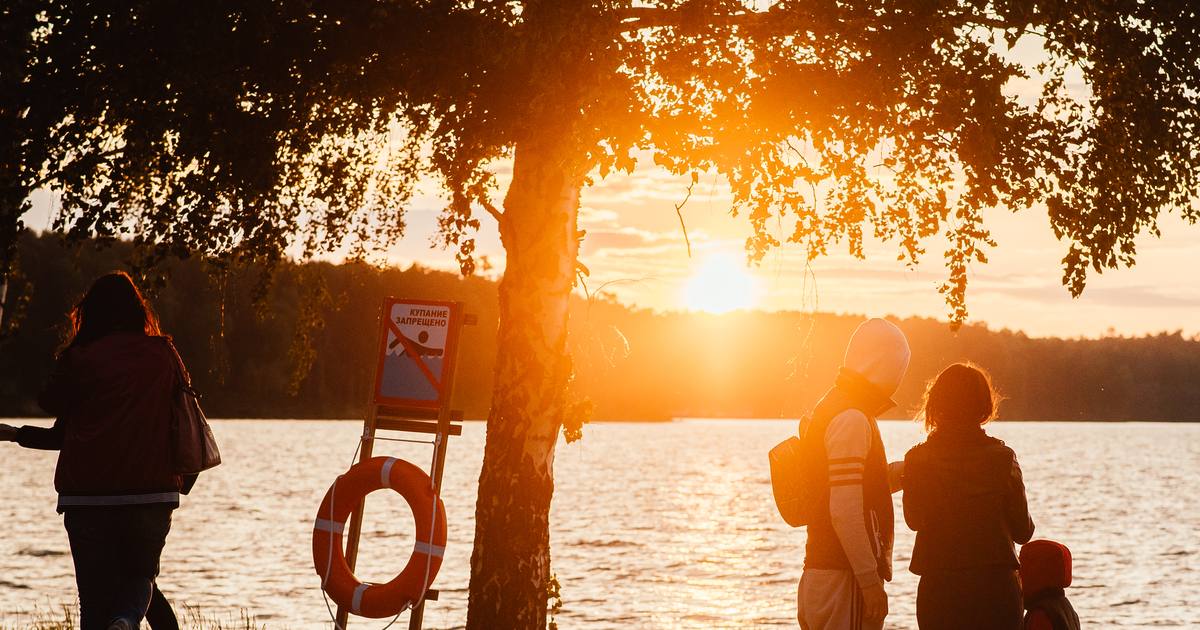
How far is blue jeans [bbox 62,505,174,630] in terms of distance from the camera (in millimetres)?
3883

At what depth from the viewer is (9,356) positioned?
71.1m

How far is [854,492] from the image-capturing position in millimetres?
3400

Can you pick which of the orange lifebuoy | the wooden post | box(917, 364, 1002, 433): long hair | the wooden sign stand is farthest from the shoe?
box(917, 364, 1002, 433): long hair

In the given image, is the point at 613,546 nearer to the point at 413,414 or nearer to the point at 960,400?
the point at 413,414

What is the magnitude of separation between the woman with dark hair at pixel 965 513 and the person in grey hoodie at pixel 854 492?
166 millimetres

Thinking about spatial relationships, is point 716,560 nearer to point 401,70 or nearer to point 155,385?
point 401,70

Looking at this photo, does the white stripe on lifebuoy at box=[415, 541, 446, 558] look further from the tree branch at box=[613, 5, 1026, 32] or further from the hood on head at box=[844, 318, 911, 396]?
the tree branch at box=[613, 5, 1026, 32]

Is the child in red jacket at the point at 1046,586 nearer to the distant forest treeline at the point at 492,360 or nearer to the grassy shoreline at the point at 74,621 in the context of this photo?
the grassy shoreline at the point at 74,621

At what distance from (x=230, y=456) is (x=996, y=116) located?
46.7m

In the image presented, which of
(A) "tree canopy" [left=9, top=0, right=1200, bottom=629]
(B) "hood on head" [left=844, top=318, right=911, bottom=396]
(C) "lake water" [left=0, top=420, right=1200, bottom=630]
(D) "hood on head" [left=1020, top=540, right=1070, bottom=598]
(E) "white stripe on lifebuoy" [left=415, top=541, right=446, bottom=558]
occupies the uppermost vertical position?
(A) "tree canopy" [left=9, top=0, right=1200, bottom=629]

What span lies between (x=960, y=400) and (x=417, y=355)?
3372 millimetres

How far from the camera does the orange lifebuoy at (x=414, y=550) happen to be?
521 cm

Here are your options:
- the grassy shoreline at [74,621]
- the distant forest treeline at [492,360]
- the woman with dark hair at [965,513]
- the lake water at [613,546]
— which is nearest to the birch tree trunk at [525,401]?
the grassy shoreline at [74,621]

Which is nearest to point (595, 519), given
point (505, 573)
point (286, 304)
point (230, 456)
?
point (505, 573)
